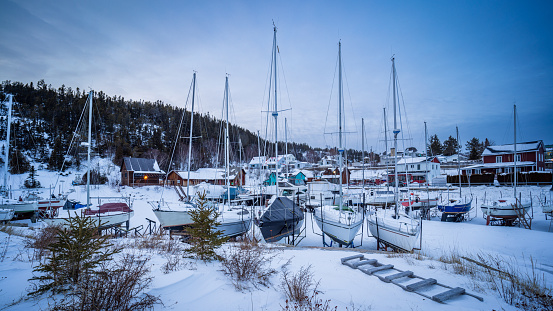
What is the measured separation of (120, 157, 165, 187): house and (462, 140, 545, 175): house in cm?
6147

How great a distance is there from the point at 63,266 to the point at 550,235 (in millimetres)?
25670

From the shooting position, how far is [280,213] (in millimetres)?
15906

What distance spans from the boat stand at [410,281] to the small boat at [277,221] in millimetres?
7032

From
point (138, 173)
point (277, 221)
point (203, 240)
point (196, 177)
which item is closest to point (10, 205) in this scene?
point (277, 221)

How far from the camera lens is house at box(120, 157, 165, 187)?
47.1 meters

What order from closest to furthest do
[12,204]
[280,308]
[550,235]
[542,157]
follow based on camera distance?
1. [280,308]
2. [550,235]
3. [12,204]
4. [542,157]

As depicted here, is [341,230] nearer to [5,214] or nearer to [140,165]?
[5,214]

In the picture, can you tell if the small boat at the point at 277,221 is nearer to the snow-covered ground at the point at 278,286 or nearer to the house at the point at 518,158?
the snow-covered ground at the point at 278,286

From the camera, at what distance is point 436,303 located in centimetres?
548

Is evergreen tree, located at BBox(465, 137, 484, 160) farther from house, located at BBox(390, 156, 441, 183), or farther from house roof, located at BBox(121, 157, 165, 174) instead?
house roof, located at BBox(121, 157, 165, 174)

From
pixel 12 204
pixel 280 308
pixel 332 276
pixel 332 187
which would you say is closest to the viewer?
pixel 280 308

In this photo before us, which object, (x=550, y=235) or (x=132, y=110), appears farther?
(x=132, y=110)

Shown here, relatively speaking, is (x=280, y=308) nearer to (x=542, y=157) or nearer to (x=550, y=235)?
(x=550, y=235)

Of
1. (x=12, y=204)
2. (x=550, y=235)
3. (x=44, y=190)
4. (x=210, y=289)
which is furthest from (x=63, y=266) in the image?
(x=44, y=190)
